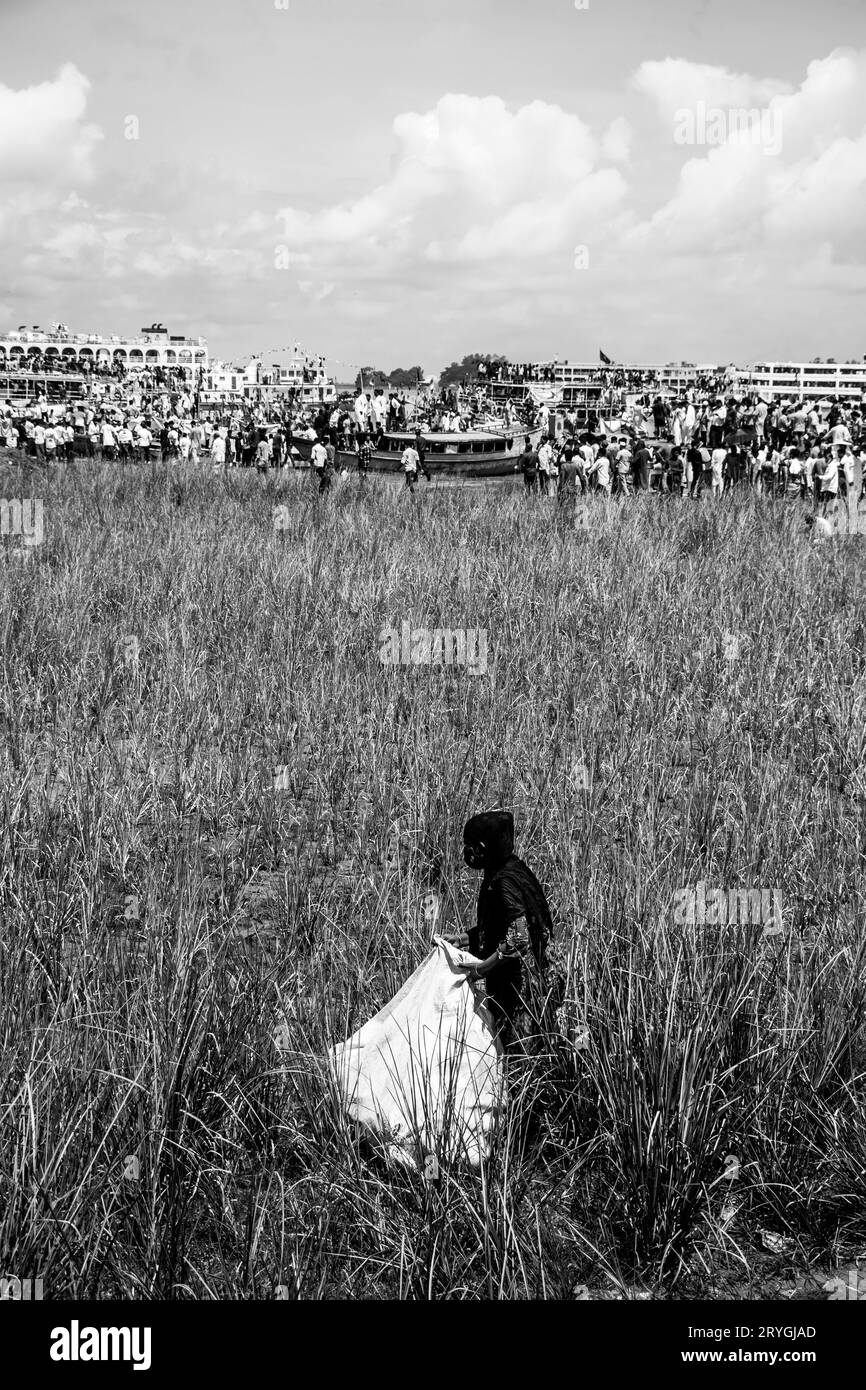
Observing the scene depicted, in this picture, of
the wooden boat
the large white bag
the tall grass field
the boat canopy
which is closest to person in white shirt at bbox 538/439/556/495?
the wooden boat

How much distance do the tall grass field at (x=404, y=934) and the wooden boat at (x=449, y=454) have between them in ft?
63.9

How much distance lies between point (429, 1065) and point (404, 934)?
107 centimetres

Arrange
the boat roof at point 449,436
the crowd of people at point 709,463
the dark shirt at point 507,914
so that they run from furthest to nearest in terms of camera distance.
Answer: the boat roof at point 449,436 < the crowd of people at point 709,463 < the dark shirt at point 507,914

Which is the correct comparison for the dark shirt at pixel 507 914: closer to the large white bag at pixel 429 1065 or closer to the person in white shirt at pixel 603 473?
the large white bag at pixel 429 1065

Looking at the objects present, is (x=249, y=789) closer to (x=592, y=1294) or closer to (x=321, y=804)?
(x=321, y=804)

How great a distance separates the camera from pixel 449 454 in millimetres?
31250

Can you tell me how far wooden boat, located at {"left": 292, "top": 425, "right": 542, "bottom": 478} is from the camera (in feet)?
96.4

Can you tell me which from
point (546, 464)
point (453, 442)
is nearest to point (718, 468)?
point (546, 464)

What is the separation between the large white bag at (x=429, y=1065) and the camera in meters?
3.33

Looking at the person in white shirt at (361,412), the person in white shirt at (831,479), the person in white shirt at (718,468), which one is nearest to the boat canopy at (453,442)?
the person in white shirt at (361,412)

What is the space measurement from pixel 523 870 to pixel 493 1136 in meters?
0.82

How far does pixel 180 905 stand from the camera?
4.25 meters

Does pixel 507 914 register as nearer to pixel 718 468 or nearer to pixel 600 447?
pixel 718 468
